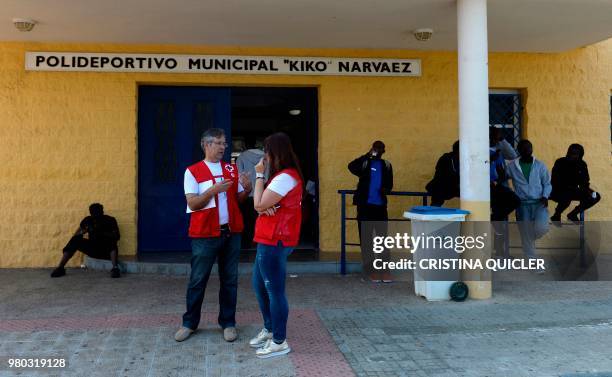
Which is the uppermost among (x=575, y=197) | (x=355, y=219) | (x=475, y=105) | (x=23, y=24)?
(x=23, y=24)

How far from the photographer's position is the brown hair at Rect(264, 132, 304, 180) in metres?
4.13

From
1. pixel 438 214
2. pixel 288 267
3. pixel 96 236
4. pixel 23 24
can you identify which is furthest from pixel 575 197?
pixel 23 24

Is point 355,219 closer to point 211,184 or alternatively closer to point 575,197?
point 575,197

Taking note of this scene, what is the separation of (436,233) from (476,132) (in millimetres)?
1206

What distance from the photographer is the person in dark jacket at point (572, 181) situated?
306 inches

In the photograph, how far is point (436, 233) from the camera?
586 centimetres

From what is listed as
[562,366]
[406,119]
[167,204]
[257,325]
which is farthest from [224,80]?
[562,366]

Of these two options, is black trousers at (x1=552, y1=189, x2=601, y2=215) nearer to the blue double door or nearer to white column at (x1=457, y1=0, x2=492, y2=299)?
white column at (x1=457, y1=0, x2=492, y2=299)

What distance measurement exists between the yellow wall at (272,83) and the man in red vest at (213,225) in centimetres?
385

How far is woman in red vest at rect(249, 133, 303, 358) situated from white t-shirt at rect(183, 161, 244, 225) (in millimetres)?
519

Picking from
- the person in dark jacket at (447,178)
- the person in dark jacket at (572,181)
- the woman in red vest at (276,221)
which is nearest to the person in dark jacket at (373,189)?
the person in dark jacket at (447,178)

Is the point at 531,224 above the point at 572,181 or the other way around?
the other way around

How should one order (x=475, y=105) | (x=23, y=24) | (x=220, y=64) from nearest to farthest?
(x=475, y=105), (x=23, y=24), (x=220, y=64)

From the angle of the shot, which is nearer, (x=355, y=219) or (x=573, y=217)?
(x=355, y=219)
